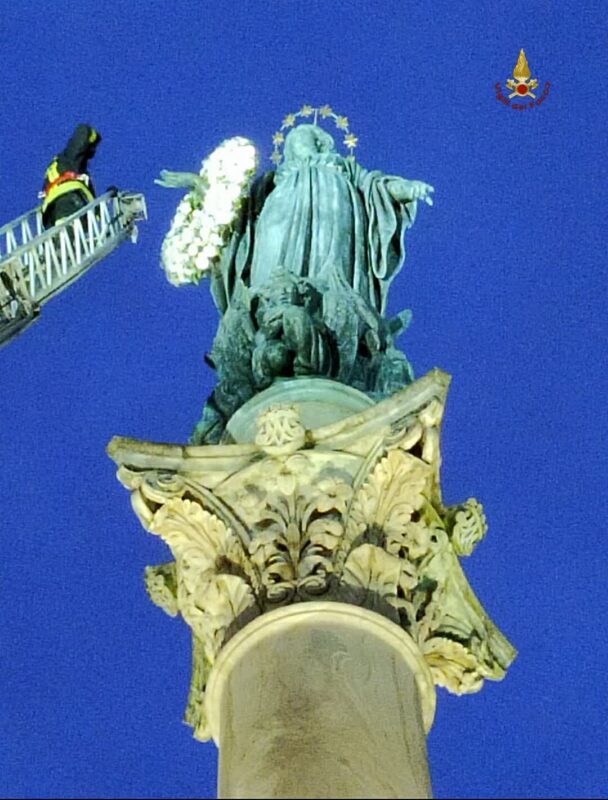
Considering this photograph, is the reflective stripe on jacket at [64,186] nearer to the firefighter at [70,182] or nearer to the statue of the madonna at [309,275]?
the firefighter at [70,182]

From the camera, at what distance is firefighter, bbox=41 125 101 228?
107 feet

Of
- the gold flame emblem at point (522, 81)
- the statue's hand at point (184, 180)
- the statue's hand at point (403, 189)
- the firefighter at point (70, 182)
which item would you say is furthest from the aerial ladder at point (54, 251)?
the gold flame emblem at point (522, 81)

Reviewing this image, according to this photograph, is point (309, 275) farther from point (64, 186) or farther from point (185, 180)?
point (64, 186)

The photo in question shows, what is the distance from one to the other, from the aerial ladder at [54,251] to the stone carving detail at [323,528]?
11.1 m

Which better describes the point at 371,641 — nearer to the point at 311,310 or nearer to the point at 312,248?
the point at 311,310

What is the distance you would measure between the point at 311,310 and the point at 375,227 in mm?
3031

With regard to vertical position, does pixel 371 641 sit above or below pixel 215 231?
below

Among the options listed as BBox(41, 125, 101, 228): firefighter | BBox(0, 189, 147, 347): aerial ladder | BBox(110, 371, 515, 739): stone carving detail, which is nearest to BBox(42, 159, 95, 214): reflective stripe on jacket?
BBox(41, 125, 101, 228): firefighter

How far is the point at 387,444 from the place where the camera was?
15.8 meters

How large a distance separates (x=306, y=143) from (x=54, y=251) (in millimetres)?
8229

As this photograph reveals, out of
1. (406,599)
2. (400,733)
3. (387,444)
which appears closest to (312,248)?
(387,444)

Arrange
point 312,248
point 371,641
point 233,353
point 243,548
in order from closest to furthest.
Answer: point 371,641 → point 243,548 → point 233,353 → point 312,248

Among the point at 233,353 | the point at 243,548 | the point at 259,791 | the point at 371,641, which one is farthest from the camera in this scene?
the point at 233,353

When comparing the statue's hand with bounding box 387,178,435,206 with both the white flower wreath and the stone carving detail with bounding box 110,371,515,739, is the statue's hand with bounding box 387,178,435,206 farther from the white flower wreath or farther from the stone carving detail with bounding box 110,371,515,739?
the stone carving detail with bounding box 110,371,515,739
